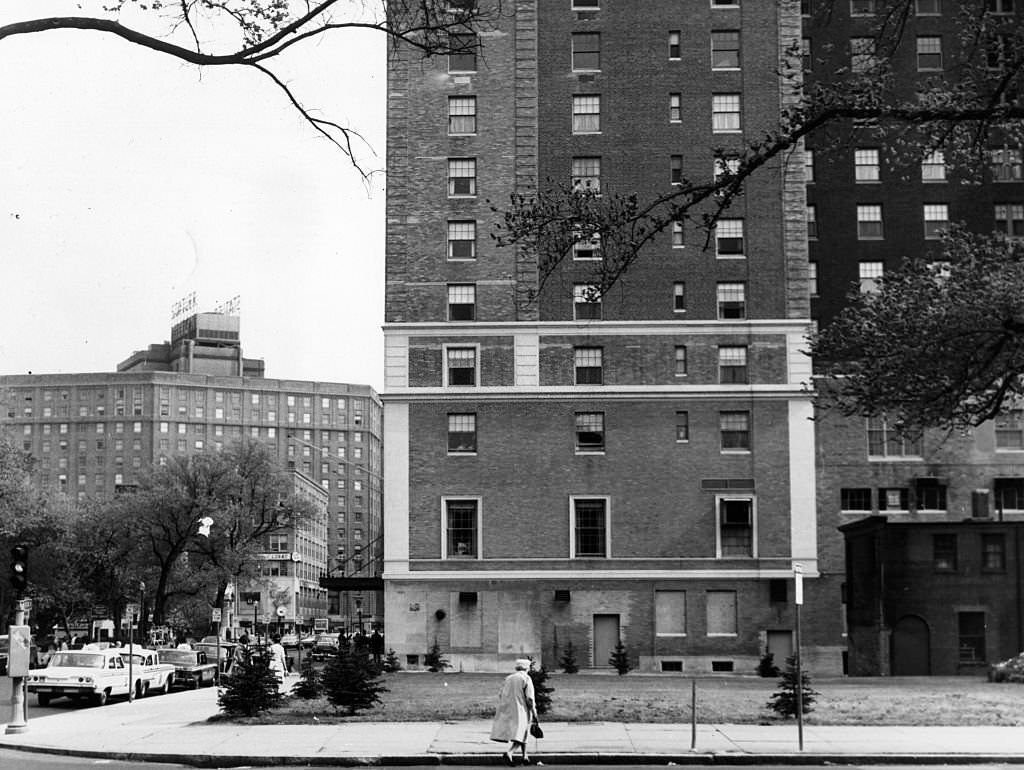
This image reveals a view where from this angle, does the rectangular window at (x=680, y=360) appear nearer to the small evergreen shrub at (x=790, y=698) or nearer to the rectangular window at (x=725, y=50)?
the rectangular window at (x=725, y=50)

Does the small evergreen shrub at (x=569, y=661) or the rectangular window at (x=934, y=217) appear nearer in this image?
the small evergreen shrub at (x=569, y=661)

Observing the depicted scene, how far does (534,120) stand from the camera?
204 ft

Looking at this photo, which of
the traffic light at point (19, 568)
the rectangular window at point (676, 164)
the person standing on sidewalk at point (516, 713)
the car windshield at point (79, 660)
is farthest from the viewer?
the rectangular window at point (676, 164)

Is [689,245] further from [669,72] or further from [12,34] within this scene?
[12,34]

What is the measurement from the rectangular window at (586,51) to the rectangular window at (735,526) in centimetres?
2041

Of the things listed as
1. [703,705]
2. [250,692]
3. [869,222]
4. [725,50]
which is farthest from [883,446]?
[250,692]

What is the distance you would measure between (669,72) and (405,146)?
12356 mm

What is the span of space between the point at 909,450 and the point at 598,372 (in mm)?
15184

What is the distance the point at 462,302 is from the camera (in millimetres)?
61438

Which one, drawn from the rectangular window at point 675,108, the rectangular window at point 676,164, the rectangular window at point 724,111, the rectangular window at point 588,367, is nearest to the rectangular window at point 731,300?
the rectangular window at point 676,164

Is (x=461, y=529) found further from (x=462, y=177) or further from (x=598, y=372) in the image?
(x=462, y=177)

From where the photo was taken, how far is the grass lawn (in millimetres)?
29250

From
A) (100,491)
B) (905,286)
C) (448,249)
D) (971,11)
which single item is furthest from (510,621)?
(100,491)

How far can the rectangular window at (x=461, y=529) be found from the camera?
60406 mm
